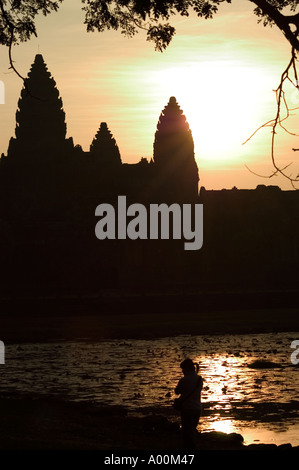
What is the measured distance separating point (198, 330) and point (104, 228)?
39.2 meters

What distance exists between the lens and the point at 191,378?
21.5 m

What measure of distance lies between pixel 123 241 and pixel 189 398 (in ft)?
311

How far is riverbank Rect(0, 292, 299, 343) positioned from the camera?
79.1 m

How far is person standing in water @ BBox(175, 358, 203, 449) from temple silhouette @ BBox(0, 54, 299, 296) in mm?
85149

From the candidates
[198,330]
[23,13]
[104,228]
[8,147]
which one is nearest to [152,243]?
[104,228]

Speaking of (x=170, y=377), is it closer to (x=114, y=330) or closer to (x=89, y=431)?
(x=89, y=431)

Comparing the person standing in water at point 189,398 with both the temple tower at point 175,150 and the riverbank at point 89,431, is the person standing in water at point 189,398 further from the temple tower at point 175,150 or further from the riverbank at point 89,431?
the temple tower at point 175,150

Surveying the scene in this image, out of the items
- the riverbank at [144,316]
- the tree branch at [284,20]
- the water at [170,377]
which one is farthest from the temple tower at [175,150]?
the tree branch at [284,20]

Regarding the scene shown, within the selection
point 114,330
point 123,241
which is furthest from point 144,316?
point 123,241

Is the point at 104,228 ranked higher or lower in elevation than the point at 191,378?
higher

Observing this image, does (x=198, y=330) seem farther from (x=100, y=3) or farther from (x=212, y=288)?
(x=100, y=3)

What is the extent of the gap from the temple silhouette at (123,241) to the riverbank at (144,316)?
6.40 m

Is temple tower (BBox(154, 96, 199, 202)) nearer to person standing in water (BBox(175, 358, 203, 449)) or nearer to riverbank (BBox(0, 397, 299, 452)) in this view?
riverbank (BBox(0, 397, 299, 452))

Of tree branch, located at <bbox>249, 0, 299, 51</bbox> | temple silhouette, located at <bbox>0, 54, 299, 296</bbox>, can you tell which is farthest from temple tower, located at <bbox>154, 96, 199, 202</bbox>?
tree branch, located at <bbox>249, 0, 299, 51</bbox>
